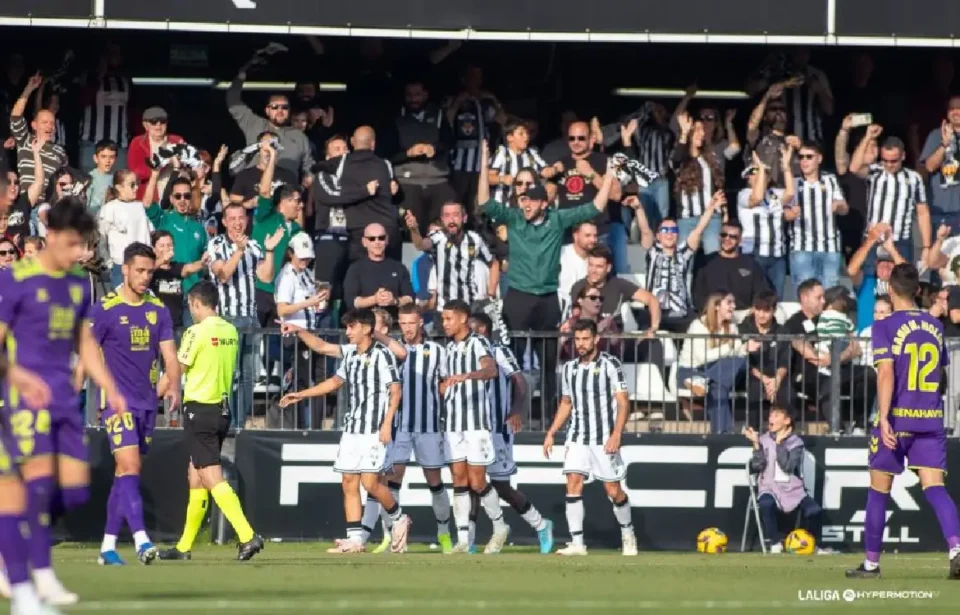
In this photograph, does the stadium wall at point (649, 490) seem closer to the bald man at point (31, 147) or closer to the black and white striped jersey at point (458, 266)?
the black and white striped jersey at point (458, 266)

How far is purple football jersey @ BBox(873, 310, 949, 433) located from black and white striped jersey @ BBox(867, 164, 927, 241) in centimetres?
842

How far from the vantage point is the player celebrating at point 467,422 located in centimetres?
1764

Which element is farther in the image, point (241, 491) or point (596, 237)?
point (596, 237)

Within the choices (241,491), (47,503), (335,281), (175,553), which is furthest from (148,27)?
(47,503)

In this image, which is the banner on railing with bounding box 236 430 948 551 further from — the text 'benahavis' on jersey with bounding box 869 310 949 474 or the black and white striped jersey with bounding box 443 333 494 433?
the text 'benahavis' on jersey with bounding box 869 310 949 474

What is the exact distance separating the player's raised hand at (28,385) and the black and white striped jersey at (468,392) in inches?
342

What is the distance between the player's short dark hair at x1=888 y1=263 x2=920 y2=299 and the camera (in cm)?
1284

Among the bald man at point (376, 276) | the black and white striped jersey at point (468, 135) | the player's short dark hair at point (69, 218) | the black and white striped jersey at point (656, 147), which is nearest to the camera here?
the player's short dark hair at point (69, 218)

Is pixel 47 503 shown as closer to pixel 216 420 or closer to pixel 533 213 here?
pixel 216 420

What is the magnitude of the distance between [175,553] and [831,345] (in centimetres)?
721

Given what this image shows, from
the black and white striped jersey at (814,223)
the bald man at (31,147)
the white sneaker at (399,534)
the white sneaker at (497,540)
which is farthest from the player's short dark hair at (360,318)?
the black and white striped jersey at (814,223)

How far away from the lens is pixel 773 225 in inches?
832

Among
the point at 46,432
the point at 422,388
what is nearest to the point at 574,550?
the point at 422,388

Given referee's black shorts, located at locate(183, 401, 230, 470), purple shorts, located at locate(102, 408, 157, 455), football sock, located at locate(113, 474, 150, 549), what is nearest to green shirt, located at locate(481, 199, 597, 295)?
referee's black shorts, located at locate(183, 401, 230, 470)
